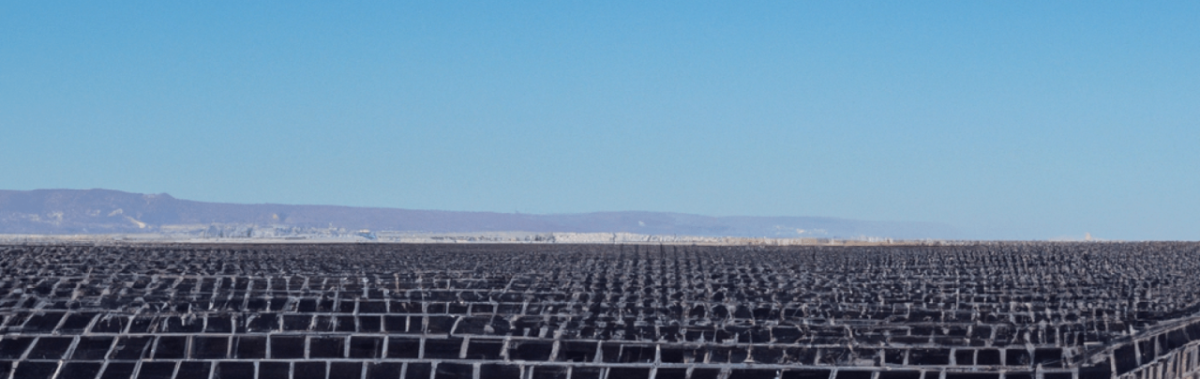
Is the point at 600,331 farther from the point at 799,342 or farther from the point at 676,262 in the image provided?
the point at 676,262

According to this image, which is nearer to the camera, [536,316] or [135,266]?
[536,316]

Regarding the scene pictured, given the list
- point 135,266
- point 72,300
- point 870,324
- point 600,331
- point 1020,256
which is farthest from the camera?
point 1020,256

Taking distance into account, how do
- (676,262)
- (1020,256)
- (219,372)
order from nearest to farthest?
(219,372), (676,262), (1020,256)

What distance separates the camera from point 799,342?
747 inches

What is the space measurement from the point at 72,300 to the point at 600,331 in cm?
1055

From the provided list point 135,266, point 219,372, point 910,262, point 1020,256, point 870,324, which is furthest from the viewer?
point 1020,256

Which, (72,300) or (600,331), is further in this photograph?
(72,300)

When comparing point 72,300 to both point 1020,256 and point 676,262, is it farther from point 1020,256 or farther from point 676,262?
point 1020,256

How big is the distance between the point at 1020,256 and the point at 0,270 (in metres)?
37.2

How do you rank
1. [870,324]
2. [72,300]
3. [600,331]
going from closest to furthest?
[600,331] → [870,324] → [72,300]

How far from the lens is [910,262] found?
47938mm

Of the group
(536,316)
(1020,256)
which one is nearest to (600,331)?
(536,316)

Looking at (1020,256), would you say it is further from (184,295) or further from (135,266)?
(184,295)

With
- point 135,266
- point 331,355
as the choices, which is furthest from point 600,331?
point 135,266
